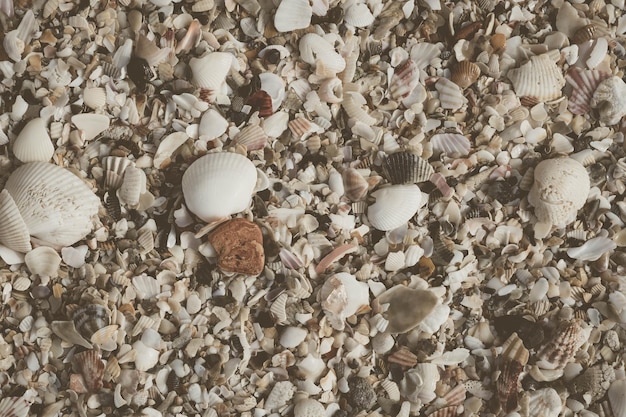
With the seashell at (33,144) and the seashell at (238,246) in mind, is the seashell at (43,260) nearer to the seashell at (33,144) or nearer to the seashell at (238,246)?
the seashell at (33,144)

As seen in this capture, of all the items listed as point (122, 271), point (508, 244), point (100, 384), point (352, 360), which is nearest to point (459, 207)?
point (508, 244)

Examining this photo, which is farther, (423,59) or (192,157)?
(423,59)

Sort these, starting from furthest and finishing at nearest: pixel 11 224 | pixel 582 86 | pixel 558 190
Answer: pixel 582 86 → pixel 558 190 → pixel 11 224

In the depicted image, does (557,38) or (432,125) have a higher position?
(557,38)

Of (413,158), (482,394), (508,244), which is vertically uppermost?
(413,158)

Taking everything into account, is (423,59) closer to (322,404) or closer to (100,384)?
(322,404)

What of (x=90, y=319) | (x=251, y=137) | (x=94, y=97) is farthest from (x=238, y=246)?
(x=94, y=97)

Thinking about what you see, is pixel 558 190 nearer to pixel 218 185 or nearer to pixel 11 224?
pixel 218 185
